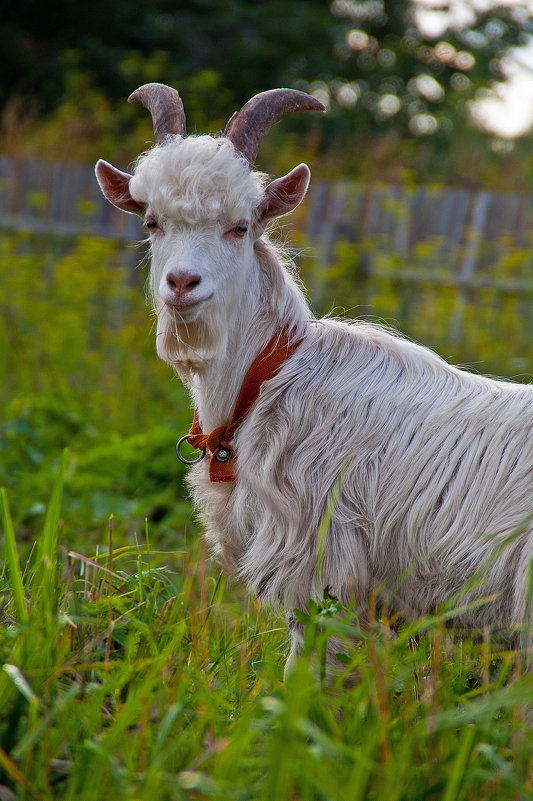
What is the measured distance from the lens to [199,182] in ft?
8.75

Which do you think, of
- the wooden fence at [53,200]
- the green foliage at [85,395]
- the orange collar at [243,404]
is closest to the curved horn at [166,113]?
the orange collar at [243,404]

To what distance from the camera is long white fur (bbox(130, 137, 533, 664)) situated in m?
2.54

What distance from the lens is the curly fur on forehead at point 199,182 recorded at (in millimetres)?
2670

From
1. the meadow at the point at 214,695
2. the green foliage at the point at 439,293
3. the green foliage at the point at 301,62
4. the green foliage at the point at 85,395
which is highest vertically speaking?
the green foliage at the point at 301,62

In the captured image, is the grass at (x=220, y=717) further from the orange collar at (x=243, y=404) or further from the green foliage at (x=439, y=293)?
the green foliage at (x=439, y=293)

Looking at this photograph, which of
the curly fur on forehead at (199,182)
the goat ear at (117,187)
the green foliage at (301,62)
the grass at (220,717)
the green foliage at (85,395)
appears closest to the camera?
the grass at (220,717)

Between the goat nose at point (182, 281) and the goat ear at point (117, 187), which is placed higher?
the goat ear at point (117, 187)

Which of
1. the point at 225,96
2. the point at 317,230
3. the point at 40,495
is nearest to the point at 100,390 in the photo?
the point at 40,495

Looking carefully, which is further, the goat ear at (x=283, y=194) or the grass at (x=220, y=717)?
the goat ear at (x=283, y=194)

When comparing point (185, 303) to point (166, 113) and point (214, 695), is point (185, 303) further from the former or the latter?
point (214, 695)

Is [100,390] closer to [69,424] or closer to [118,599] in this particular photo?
[69,424]

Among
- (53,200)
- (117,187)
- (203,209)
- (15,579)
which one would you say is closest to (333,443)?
(203,209)

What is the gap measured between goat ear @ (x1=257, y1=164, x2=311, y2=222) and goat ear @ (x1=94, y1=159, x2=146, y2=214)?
47cm

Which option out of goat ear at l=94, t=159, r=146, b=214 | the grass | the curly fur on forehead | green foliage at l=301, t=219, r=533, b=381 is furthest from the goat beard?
green foliage at l=301, t=219, r=533, b=381
